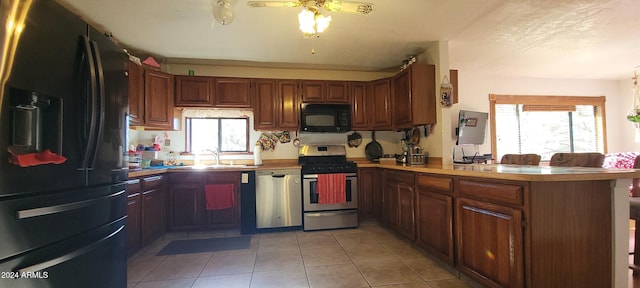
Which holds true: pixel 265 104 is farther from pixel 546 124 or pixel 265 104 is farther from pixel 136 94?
pixel 546 124

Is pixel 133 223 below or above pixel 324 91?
below

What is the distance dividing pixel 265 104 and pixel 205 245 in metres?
1.97

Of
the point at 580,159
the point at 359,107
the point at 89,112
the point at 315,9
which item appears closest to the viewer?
the point at 89,112

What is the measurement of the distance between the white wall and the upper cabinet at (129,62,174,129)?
14.7 feet

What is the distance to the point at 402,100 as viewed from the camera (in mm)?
3424

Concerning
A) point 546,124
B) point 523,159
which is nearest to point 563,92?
point 546,124

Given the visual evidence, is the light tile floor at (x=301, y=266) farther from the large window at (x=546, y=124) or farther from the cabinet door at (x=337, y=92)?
the large window at (x=546, y=124)

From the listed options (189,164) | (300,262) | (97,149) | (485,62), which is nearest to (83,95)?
(97,149)

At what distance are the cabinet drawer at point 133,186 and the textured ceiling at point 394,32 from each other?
62.1 inches

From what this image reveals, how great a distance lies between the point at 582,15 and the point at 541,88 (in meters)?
2.83

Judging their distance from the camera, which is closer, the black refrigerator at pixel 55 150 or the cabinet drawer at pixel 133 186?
the black refrigerator at pixel 55 150

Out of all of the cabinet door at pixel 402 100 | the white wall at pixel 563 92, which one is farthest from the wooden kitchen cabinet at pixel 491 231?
the white wall at pixel 563 92

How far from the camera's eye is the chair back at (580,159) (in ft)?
7.97

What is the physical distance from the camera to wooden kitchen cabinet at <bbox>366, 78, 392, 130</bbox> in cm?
374
